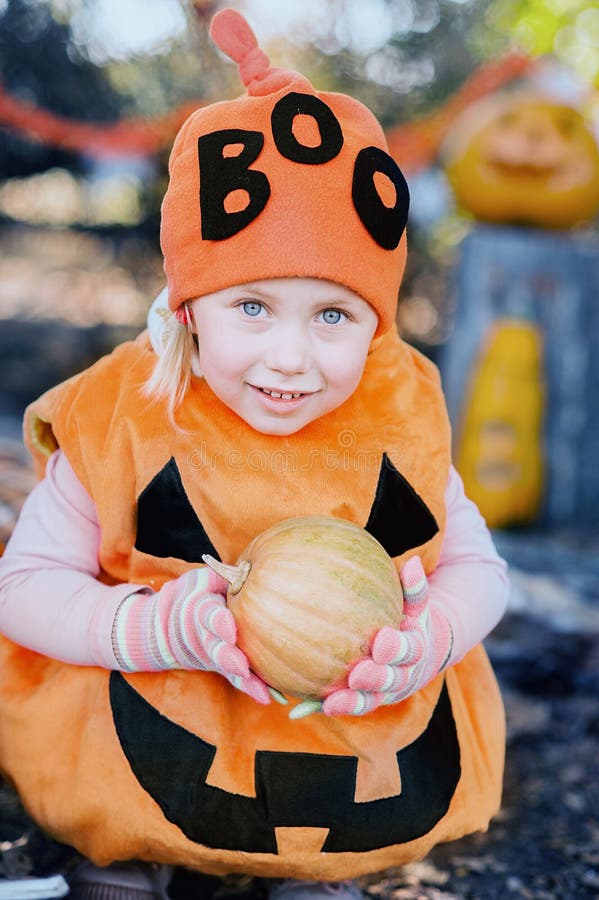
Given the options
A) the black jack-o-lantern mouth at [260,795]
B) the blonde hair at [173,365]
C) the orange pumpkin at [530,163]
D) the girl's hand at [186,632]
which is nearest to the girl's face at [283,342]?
the blonde hair at [173,365]

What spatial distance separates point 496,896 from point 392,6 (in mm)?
7916

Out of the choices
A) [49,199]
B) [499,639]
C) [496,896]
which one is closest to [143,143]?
[49,199]

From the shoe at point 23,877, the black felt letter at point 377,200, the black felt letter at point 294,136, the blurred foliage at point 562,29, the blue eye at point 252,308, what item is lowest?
the shoe at point 23,877

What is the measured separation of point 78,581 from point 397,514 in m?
0.63

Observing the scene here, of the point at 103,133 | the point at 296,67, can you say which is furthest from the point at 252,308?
the point at 296,67

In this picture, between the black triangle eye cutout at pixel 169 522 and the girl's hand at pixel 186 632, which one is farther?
the black triangle eye cutout at pixel 169 522

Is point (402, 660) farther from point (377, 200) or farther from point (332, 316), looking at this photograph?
point (377, 200)

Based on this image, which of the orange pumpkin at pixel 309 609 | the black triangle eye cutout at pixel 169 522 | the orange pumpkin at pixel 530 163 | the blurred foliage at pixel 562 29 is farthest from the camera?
the blurred foliage at pixel 562 29

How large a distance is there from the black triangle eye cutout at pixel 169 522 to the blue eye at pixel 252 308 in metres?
0.34

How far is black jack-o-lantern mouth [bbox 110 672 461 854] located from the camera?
1654 mm

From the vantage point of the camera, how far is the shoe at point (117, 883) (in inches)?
70.2

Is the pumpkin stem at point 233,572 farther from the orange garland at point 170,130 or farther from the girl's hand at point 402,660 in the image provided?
the orange garland at point 170,130

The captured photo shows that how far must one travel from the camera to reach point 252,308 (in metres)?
1.58

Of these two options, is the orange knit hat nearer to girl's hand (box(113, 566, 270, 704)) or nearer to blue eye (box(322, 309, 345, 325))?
blue eye (box(322, 309, 345, 325))
